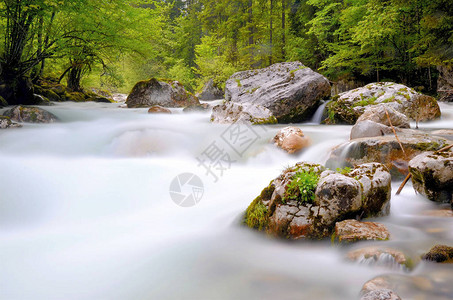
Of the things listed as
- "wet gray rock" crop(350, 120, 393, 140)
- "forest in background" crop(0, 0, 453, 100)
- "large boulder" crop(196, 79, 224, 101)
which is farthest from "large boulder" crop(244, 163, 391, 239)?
"large boulder" crop(196, 79, 224, 101)

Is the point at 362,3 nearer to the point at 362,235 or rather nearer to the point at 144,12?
the point at 144,12

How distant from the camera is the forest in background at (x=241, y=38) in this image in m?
9.50

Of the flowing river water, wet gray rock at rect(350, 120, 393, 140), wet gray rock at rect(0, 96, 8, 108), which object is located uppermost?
wet gray rock at rect(0, 96, 8, 108)

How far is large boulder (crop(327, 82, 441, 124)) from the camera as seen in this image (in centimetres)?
771

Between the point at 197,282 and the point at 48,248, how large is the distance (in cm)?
202

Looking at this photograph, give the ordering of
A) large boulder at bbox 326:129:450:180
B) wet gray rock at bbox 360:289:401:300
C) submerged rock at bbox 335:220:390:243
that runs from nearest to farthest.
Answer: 1. wet gray rock at bbox 360:289:401:300
2. submerged rock at bbox 335:220:390:243
3. large boulder at bbox 326:129:450:180

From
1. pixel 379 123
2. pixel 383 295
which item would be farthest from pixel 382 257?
pixel 379 123

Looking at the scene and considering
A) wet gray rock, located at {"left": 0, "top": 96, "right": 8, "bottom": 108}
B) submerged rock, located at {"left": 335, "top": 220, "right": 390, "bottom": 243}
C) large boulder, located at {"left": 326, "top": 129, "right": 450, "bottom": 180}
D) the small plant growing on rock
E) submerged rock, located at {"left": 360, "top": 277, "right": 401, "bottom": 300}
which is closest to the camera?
submerged rock, located at {"left": 360, "top": 277, "right": 401, "bottom": 300}

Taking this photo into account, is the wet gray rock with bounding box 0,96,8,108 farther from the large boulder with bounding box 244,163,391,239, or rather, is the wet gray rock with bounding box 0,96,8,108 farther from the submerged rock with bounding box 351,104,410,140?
the submerged rock with bounding box 351,104,410,140

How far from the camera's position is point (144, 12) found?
41.2 ft

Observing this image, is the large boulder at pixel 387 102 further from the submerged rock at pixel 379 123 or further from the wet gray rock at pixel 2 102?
the wet gray rock at pixel 2 102

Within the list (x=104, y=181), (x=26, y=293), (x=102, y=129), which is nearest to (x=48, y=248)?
(x=26, y=293)

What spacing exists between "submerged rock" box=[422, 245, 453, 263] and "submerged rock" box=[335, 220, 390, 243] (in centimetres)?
39

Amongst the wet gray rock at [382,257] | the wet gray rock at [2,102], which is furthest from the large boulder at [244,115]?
the wet gray rock at [2,102]
